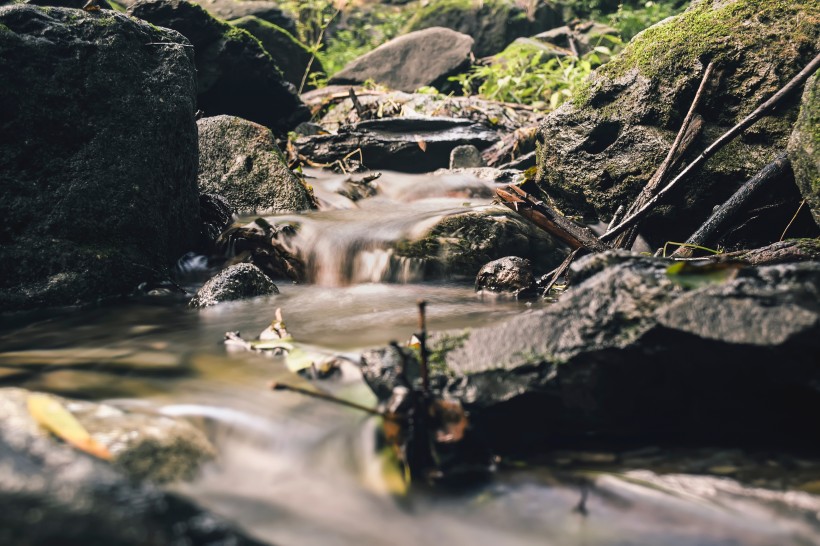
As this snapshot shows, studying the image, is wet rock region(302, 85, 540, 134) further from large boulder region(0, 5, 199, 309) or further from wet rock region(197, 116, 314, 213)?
large boulder region(0, 5, 199, 309)

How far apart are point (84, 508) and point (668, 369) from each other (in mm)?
1611

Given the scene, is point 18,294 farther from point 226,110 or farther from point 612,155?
point 226,110

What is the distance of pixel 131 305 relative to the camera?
3973 mm

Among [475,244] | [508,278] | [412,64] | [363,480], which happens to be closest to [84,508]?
[363,480]

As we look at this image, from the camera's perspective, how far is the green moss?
4227 millimetres

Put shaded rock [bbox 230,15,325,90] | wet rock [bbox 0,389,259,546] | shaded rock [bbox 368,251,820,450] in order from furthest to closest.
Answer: shaded rock [bbox 230,15,325,90] → shaded rock [bbox 368,251,820,450] → wet rock [bbox 0,389,259,546]

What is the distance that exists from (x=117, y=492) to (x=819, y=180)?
3.53 meters

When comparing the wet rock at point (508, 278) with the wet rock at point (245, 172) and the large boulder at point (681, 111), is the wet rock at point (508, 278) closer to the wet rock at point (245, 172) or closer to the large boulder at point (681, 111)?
the large boulder at point (681, 111)

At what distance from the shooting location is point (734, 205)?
379 cm

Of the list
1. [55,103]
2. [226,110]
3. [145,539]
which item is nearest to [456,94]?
[226,110]

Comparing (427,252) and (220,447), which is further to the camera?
(427,252)

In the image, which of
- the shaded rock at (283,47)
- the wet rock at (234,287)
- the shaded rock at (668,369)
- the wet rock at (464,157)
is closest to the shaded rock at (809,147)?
the shaded rock at (668,369)

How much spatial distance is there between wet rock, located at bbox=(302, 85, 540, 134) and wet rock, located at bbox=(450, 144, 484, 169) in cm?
140

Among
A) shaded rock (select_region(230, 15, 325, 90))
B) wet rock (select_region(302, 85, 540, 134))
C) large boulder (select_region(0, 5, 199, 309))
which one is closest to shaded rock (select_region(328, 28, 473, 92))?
shaded rock (select_region(230, 15, 325, 90))
